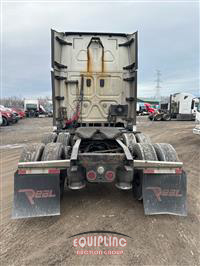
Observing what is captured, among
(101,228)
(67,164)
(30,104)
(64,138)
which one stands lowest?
(101,228)

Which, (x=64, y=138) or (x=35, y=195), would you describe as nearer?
(x=35, y=195)

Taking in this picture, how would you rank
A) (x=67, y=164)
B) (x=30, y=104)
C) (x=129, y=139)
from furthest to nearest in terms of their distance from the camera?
(x=30, y=104) < (x=129, y=139) < (x=67, y=164)

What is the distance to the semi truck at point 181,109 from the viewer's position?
22.6 m

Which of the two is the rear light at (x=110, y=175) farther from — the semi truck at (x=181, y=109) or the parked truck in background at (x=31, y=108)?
the parked truck in background at (x=31, y=108)

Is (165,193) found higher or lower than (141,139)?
lower

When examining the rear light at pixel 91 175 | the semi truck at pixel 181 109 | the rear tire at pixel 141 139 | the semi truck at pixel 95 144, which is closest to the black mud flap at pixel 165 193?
the semi truck at pixel 95 144

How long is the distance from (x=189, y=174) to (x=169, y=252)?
305 centimetres

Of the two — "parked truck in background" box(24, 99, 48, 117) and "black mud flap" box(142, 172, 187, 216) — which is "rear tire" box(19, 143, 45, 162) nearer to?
"black mud flap" box(142, 172, 187, 216)

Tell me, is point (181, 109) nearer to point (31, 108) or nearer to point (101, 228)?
point (101, 228)

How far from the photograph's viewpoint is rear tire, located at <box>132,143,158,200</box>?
9.25 feet

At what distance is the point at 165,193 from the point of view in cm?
278

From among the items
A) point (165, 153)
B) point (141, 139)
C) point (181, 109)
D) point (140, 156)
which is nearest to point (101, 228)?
point (140, 156)

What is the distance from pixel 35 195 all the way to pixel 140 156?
168 centimetres

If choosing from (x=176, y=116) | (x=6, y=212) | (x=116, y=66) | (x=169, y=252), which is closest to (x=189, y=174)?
(x=169, y=252)
